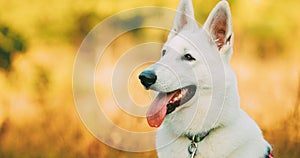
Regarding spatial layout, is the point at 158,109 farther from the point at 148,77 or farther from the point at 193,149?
the point at 193,149

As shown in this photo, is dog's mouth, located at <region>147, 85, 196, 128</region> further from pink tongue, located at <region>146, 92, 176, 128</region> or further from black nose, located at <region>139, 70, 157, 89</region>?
black nose, located at <region>139, 70, 157, 89</region>

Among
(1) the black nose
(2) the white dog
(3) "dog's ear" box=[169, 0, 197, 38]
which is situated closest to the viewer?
(1) the black nose

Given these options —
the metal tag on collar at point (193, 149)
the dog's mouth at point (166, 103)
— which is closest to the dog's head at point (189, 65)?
the dog's mouth at point (166, 103)

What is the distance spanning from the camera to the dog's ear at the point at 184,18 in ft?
11.2

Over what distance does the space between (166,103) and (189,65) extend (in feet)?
0.96

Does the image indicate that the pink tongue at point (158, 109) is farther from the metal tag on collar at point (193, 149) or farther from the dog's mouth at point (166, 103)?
the metal tag on collar at point (193, 149)

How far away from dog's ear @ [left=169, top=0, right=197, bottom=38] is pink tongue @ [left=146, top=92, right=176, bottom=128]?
488mm

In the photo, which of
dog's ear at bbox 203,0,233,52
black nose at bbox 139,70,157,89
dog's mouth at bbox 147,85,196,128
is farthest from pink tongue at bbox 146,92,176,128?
dog's ear at bbox 203,0,233,52

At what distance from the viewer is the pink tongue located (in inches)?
125

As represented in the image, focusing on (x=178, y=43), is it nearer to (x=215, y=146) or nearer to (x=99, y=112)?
(x=215, y=146)

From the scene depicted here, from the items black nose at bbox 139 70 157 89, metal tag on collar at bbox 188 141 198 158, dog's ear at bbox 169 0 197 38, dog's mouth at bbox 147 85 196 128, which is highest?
dog's ear at bbox 169 0 197 38

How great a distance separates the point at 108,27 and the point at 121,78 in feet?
2.65

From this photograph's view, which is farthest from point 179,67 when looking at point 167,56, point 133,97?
point 133,97

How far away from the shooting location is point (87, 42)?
19.1 feet
